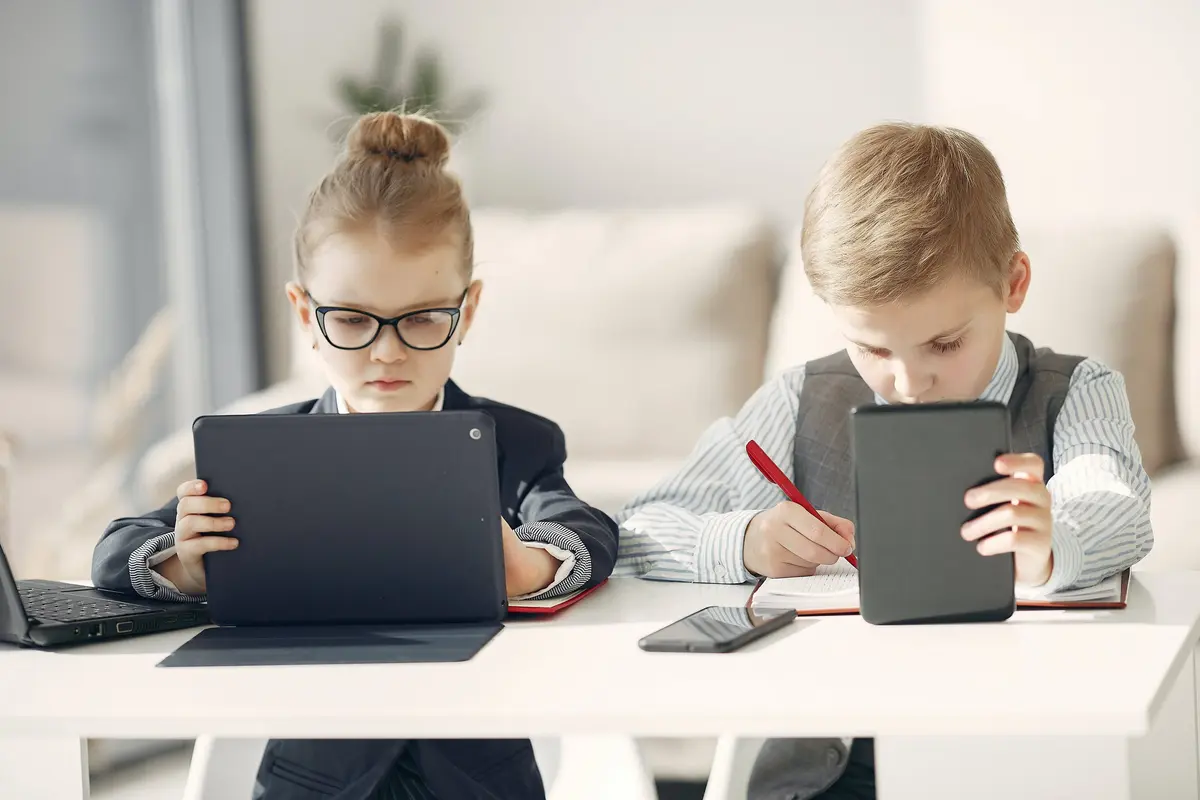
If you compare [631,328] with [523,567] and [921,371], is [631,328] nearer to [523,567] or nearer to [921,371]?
[921,371]

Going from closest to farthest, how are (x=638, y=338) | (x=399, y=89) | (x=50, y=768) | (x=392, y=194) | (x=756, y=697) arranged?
(x=756, y=697), (x=50, y=768), (x=392, y=194), (x=638, y=338), (x=399, y=89)

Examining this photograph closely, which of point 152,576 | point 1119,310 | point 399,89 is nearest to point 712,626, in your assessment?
point 152,576

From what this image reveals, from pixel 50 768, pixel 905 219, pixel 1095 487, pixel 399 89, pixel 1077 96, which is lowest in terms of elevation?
pixel 50 768

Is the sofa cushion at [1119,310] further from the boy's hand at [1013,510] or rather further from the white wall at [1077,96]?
the boy's hand at [1013,510]

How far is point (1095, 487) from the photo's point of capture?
1.11m

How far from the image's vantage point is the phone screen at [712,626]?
850mm

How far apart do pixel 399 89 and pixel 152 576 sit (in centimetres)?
220

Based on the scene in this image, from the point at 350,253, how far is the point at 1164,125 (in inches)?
74.8

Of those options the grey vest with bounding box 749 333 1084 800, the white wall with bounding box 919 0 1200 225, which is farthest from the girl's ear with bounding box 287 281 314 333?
the white wall with bounding box 919 0 1200 225

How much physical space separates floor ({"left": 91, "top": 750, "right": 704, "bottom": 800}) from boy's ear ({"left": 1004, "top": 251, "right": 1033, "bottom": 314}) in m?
0.88

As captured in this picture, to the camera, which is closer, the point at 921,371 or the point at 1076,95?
the point at 921,371

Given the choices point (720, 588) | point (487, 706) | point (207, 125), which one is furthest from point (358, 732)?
point (207, 125)

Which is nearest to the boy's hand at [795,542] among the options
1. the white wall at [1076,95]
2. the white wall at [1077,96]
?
the white wall at [1077,96]

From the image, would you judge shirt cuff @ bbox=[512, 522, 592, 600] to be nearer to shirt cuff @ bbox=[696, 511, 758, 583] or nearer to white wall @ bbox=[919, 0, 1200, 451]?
shirt cuff @ bbox=[696, 511, 758, 583]
